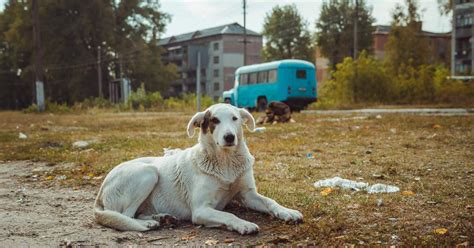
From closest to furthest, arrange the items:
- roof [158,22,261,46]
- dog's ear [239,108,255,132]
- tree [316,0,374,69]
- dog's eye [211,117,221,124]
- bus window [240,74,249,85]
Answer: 1. dog's eye [211,117,221,124]
2. dog's ear [239,108,255,132]
3. bus window [240,74,249,85]
4. tree [316,0,374,69]
5. roof [158,22,261,46]

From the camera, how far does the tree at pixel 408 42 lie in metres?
35.0

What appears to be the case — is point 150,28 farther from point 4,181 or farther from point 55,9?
point 4,181

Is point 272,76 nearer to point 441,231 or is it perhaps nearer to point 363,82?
point 363,82

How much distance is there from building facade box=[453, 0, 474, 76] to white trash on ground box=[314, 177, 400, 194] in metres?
27.5

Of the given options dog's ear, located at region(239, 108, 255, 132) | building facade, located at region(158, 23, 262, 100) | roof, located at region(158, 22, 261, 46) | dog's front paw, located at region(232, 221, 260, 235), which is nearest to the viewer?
dog's front paw, located at region(232, 221, 260, 235)

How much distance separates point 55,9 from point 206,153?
2059 inches

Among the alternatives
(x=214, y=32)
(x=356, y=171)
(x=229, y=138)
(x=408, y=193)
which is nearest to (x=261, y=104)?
(x=356, y=171)

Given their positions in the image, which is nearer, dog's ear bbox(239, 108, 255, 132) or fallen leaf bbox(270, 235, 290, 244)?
fallen leaf bbox(270, 235, 290, 244)

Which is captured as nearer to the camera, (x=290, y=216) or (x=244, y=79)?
(x=290, y=216)

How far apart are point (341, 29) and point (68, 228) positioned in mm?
58896

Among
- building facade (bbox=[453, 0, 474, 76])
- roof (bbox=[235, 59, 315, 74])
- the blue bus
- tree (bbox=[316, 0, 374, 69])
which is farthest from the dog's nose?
tree (bbox=[316, 0, 374, 69])

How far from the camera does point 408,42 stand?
35.2 m

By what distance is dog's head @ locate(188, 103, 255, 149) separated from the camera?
4411 mm

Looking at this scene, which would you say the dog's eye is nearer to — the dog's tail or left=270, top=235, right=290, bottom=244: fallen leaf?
the dog's tail
